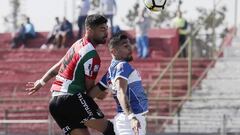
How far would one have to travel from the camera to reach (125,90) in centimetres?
923

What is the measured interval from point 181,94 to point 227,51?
189 centimetres

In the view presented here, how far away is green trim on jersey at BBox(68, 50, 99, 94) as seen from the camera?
915 centimetres

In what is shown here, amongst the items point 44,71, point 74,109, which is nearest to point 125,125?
point 74,109

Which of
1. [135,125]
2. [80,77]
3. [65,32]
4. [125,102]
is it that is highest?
[80,77]

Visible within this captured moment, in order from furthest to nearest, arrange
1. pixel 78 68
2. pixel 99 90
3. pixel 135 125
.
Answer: pixel 99 90
pixel 78 68
pixel 135 125

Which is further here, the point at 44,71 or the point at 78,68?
the point at 44,71

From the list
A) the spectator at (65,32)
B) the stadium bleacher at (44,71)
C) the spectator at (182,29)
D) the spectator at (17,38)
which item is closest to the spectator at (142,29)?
the stadium bleacher at (44,71)

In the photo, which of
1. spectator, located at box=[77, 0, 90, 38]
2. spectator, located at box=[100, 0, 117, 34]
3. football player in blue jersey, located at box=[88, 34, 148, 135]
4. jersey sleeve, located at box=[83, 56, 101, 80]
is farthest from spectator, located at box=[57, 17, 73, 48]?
jersey sleeve, located at box=[83, 56, 101, 80]

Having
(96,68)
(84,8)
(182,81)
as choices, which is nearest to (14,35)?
(84,8)

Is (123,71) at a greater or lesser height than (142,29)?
greater

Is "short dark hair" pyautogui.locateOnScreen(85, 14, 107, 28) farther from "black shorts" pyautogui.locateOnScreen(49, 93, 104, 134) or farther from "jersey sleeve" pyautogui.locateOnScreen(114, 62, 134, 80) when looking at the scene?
"black shorts" pyautogui.locateOnScreen(49, 93, 104, 134)

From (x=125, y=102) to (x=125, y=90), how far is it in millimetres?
146

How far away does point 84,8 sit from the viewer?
23578mm

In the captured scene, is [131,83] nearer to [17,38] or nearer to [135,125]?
[135,125]
